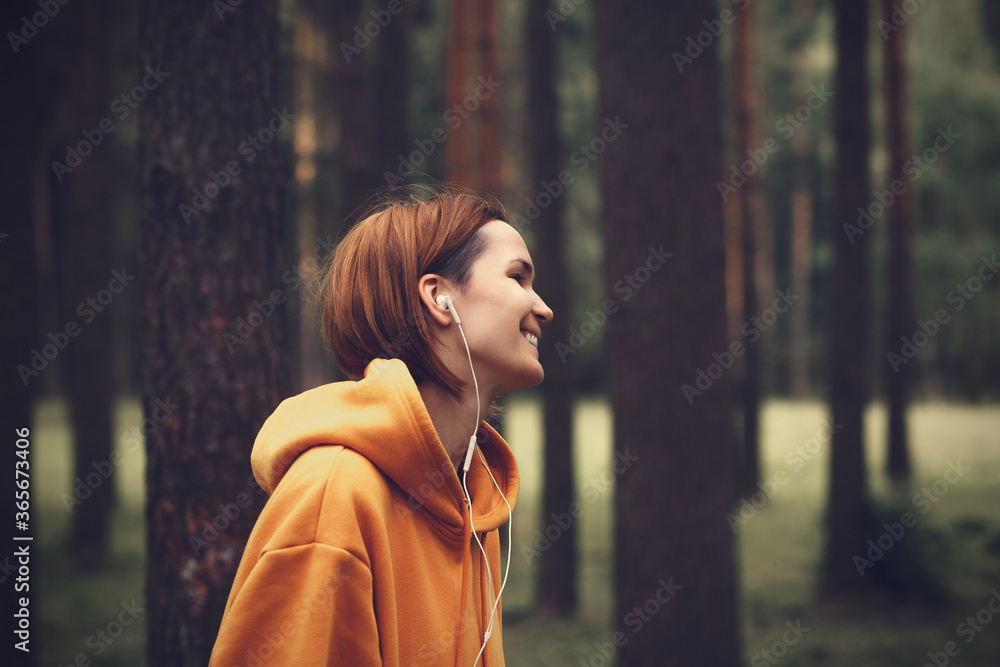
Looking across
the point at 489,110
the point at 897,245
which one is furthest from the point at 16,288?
the point at 897,245

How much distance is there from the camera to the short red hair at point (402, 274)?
2.00 m

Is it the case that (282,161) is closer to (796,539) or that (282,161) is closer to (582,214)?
(796,539)

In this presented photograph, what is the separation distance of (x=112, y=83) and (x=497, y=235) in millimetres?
15154

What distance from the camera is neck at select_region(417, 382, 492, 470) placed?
204 centimetres

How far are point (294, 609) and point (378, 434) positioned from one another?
389 millimetres

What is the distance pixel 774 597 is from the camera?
32.0 feet

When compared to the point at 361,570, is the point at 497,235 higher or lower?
higher

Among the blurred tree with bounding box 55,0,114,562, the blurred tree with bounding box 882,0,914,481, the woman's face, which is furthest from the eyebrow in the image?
the blurred tree with bounding box 882,0,914,481

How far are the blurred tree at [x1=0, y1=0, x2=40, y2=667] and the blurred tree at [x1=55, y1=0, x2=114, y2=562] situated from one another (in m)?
5.27

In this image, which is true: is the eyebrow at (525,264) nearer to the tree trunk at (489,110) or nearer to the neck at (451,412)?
the neck at (451,412)

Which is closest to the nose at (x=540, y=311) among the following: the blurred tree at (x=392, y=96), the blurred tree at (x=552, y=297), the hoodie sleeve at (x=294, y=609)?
the hoodie sleeve at (x=294, y=609)

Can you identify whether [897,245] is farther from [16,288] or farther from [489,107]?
[16,288]

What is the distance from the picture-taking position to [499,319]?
199 cm

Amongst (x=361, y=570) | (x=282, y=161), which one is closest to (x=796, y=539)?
(x=282, y=161)
